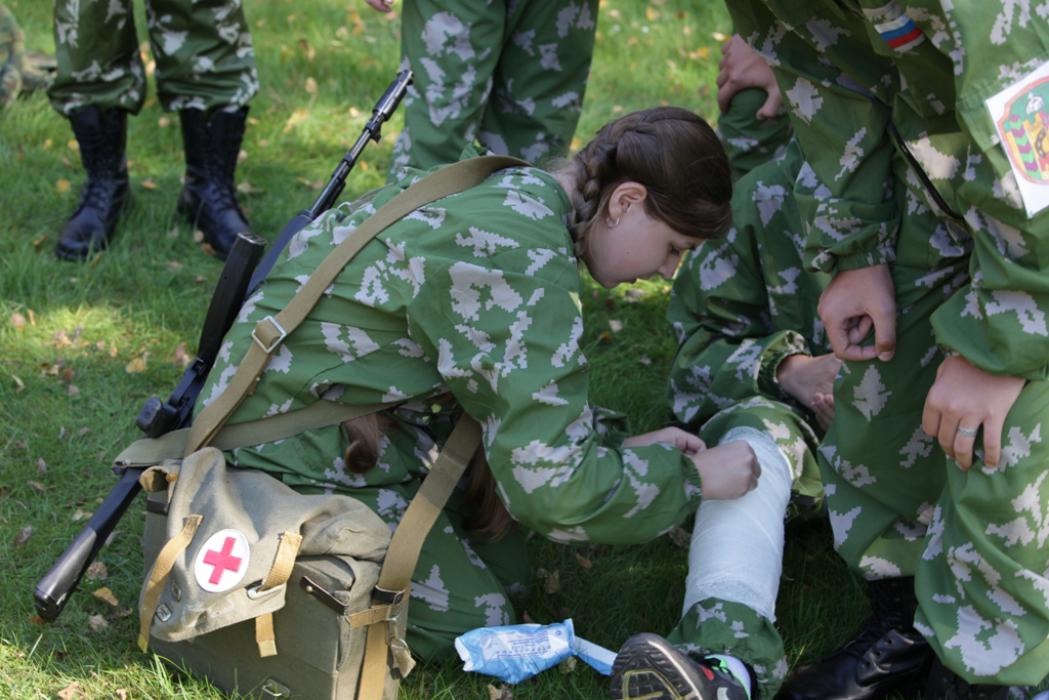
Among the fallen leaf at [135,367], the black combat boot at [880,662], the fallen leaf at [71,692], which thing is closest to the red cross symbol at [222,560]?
the fallen leaf at [71,692]

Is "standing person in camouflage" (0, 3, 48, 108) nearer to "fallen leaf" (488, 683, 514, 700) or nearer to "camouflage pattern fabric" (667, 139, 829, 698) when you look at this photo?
"camouflage pattern fabric" (667, 139, 829, 698)

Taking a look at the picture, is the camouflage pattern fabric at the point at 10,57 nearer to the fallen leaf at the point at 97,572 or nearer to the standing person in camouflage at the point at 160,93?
the standing person in camouflage at the point at 160,93


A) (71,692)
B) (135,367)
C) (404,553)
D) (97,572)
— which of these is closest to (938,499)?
(404,553)

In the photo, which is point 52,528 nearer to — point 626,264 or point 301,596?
point 301,596

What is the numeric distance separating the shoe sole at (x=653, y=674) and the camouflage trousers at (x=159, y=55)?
2.99 m

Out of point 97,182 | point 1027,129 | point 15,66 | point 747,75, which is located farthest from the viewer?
point 15,66

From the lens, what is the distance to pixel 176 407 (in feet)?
9.86

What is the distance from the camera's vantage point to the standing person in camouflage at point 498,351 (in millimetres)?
2543

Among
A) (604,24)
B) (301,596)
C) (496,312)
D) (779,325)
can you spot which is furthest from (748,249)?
(604,24)

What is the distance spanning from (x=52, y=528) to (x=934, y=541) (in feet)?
7.17

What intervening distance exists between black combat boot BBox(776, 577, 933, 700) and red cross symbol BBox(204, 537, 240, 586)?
1212 millimetres

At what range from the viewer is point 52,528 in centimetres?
334

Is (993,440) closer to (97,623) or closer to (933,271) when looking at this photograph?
(933,271)

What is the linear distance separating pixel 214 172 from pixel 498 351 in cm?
264
